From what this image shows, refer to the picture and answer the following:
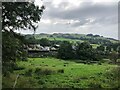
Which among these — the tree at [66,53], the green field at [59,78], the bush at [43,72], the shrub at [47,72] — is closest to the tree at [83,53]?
the tree at [66,53]

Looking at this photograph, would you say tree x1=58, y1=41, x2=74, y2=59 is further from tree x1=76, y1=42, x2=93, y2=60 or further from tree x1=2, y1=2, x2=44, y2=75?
tree x1=2, y1=2, x2=44, y2=75

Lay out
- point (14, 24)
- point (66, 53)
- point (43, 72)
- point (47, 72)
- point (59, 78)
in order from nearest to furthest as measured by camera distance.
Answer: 1. point (14, 24)
2. point (59, 78)
3. point (43, 72)
4. point (47, 72)
5. point (66, 53)

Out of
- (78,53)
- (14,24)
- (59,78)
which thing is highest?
(14,24)

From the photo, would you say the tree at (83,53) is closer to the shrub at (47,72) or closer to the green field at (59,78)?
the green field at (59,78)

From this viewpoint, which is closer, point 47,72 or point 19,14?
point 19,14

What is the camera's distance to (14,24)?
3006cm

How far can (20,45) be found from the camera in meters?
30.5

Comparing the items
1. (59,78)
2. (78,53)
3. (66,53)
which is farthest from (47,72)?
(78,53)

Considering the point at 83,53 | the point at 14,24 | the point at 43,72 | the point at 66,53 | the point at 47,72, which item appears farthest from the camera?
the point at 83,53

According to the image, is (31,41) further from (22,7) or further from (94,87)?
(94,87)

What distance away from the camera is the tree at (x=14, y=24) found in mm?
28316

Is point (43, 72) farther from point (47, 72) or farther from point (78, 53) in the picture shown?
point (78, 53)

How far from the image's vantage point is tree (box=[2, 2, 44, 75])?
92.9ft

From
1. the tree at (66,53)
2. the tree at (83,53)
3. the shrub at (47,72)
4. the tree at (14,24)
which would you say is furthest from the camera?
the tree at (83,53)
